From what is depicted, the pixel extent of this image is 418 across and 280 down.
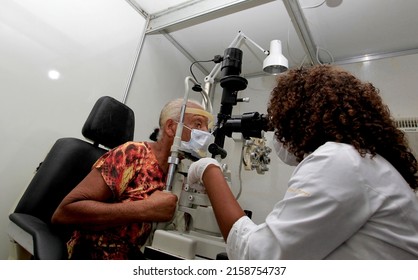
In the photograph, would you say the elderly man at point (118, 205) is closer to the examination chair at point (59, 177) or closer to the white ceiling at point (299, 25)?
the examination chair at point (59, 177)

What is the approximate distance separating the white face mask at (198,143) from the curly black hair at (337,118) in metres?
0.45

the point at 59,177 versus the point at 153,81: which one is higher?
the point at 153,81

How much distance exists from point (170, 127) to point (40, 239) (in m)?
0.76

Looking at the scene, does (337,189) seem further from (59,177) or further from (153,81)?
(153,81)

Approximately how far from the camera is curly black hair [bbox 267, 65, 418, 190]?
634mm

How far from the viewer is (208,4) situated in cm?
165

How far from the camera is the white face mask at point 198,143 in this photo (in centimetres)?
111

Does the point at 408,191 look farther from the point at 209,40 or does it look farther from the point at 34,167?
the point at 209,40

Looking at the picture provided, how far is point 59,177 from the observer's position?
3.88ft

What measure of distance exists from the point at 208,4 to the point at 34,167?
1546mm

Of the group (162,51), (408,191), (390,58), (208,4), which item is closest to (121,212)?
(408,191)

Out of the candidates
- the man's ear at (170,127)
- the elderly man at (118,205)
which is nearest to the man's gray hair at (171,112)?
the man's ear at (170,127)

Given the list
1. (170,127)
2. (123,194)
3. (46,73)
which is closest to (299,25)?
(170,127)
